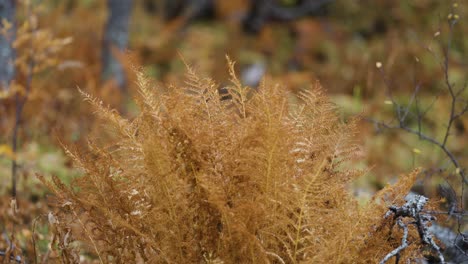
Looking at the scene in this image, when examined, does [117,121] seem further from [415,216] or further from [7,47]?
[7,47]

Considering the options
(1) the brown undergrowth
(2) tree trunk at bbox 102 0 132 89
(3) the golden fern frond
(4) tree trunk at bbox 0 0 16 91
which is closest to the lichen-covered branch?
(1) the brown undergrowth

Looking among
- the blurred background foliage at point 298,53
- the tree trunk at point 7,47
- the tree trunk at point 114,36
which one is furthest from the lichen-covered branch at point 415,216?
the tree trunk at point 114,36

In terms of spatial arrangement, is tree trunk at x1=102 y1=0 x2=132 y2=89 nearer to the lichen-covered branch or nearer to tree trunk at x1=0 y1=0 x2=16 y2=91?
tree trunk at x1=0 y1=0 x2=16 y2=91

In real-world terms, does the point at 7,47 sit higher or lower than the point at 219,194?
lower

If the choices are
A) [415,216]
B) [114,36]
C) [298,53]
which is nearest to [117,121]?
[415,216]

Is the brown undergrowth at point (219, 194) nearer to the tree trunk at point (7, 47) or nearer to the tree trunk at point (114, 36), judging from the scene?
the tree trunk at point (7, 47)

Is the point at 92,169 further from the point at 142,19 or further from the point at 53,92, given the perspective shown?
the point at 142,19
